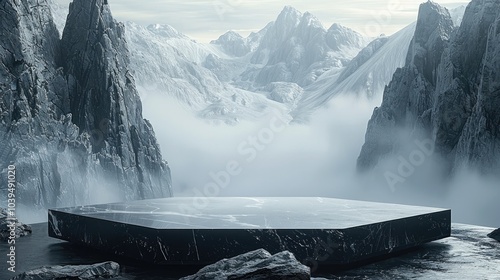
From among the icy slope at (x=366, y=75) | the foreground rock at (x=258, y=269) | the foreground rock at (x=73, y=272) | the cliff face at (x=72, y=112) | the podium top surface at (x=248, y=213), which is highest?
the icy slope at (x=366, y=75)

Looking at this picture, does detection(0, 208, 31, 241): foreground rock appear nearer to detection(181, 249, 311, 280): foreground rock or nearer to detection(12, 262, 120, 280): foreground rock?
detection(12, 262, 120, 280): foreground rock

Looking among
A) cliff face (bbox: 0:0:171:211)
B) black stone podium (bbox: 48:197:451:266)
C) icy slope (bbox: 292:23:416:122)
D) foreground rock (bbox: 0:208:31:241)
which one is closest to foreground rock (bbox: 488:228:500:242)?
black stone podium (bbox: 48:197:451:266)

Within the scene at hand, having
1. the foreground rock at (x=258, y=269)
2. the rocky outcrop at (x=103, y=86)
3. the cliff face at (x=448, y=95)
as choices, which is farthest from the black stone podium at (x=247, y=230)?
the rocky outcrop at (x=103, y=86)

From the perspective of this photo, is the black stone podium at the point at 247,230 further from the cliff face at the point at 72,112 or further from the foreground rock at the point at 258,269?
the cliff face at the point at 72,112

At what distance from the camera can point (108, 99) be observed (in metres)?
59.1

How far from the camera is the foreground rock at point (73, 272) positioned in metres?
10.8

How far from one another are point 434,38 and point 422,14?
5.25m

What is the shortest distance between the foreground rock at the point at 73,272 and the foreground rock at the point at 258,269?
246 centimetres

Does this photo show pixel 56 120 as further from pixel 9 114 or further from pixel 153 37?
pixel 153 37

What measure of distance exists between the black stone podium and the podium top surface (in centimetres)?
2

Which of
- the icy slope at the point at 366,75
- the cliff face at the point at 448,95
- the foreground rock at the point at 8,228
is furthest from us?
the icy slope at the point at 366,75

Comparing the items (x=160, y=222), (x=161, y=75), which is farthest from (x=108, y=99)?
(x=161, y=75)

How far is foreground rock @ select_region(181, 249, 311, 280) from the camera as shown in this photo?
946 cm

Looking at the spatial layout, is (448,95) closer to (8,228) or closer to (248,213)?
(248,213)
